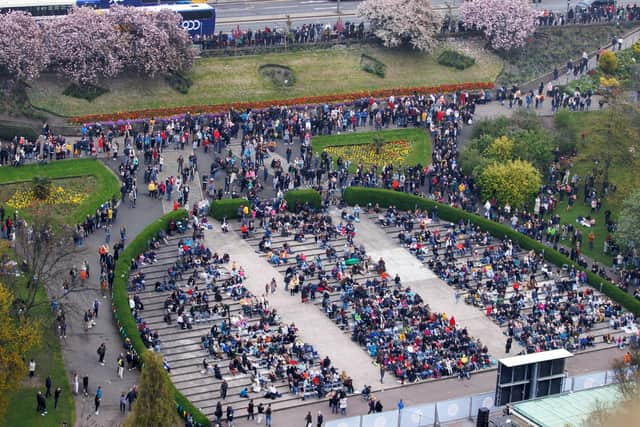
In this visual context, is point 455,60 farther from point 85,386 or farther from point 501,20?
point 85,386

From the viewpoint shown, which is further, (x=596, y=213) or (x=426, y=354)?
(x=596, y=213)

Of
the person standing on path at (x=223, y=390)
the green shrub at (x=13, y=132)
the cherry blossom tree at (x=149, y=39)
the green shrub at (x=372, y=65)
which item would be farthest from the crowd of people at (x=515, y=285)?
the green shrub at (x=13, y=132)

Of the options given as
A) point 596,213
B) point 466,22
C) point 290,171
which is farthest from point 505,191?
point 466,22

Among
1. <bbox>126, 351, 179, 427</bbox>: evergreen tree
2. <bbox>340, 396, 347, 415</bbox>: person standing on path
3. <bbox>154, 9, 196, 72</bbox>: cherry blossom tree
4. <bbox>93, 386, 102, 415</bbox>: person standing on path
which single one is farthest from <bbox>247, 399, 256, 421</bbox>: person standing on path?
<bbox>154, 9, 196, 72</bbox>: cherry blossom tree

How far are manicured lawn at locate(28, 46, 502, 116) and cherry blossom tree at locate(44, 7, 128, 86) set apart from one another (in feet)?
4.45

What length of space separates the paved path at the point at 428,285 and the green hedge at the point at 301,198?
131 inches

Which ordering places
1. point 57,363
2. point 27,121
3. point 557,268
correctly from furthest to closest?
point 27,121 → point 557,268 → point 57,363

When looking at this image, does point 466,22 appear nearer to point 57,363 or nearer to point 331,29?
point 331,29

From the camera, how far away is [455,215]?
9506cm

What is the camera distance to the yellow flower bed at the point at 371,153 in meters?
102

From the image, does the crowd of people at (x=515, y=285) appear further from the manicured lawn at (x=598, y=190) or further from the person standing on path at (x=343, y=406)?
the person standing on path at (x=343, y=406)

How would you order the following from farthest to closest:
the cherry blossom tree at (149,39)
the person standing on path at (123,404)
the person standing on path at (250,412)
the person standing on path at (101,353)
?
1. the cherry blossom tree at (149,39)
2. the person standing on path at (101,353)
3. the person standing on path at (250,412)
4. the person standing on path at (123,404)

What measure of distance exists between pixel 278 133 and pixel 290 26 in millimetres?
17007

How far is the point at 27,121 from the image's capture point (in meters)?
98.5
